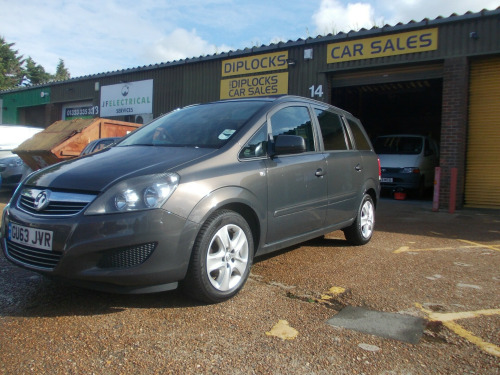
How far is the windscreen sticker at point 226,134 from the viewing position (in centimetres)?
382

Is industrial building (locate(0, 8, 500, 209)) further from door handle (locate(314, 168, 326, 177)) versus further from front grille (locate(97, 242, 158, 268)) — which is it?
front grille (locate(97, 242, 158, 268))

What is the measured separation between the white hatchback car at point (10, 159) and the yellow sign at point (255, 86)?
5.94 metres

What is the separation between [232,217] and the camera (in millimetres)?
3430

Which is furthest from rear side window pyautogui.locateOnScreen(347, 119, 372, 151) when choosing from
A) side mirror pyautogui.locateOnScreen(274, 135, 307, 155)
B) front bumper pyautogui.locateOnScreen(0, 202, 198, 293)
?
front bumper pyautogui.locateOnScreen(0, 202, 198, 293)

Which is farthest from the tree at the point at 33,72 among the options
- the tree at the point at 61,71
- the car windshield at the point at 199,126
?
the car windshield at the point at 199,126

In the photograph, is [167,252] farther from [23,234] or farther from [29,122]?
[29,122]

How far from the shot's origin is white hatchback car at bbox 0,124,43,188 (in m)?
10.4

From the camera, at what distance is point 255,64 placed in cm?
1343

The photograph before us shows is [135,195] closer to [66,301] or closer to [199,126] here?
[66,301]

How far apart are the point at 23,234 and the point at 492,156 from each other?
9.99 m

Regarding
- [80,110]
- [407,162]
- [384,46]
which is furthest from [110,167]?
[80,110]

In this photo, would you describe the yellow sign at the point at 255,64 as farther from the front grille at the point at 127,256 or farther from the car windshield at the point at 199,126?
the front grille at the point at 127,256

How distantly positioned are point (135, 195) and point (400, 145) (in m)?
11.0

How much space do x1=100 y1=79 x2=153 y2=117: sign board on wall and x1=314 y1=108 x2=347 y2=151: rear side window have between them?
40.6ft
